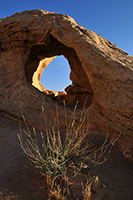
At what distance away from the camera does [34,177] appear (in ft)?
8.49

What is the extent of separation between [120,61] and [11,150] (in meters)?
3.49

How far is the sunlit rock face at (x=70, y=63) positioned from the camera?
3.58 metres

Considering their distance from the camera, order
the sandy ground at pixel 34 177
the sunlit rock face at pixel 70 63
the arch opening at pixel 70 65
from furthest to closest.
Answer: the arch opening at pixel 70 65, the sunlit rock face at pixel 70 63, the sandy ground at pixel 34 177

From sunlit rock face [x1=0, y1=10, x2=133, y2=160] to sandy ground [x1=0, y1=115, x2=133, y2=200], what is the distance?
0.46 m

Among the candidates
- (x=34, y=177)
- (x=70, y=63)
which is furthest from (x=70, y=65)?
(x=34, y=177)

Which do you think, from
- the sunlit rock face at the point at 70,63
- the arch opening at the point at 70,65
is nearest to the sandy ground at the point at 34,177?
the sunlit rock face at the point at 70,63

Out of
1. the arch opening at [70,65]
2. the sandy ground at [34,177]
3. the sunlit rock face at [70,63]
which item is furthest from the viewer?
the arch opening at [70,65]

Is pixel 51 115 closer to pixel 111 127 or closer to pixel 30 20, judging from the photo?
pixel 111 127

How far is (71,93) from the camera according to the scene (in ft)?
24.5

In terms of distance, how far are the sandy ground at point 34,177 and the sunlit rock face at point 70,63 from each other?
0.46m

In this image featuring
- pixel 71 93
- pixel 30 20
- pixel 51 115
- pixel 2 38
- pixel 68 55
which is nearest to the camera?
pixel 51 115

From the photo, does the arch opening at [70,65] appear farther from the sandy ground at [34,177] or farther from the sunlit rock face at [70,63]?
the sandy ground at [34,177]

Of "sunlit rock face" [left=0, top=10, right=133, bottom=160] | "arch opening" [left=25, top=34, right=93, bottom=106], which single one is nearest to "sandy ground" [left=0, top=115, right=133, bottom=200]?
"sunlit rock face" [left=0, top=10, right=133, bottom=160]

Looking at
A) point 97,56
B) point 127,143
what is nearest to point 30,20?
point 97,56
